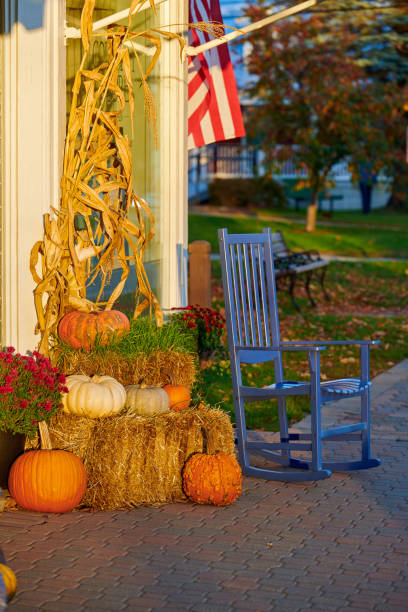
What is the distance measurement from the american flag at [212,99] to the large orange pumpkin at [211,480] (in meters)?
3.81

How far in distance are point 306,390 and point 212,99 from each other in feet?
11.9

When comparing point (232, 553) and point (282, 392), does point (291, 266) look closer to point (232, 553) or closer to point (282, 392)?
point (282, 392)

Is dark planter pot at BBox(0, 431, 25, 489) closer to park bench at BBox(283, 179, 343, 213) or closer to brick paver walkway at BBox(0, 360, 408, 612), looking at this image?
brick paver walkway at BBox(0, 360, 408, 612)

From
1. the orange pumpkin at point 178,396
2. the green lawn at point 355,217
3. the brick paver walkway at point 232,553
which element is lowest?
the brick paver walkway at point 232,553

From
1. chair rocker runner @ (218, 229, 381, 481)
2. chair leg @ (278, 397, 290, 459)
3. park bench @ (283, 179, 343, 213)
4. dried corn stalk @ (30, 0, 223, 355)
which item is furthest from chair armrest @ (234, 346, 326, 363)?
park bench @ (283, 179, 343, 213)

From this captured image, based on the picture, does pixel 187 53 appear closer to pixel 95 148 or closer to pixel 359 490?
pixel 95 148

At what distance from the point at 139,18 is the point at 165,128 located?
0.93 meters

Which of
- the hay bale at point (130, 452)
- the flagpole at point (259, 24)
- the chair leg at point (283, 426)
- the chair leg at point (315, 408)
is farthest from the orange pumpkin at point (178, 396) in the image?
the flagpole at point (259, 24)

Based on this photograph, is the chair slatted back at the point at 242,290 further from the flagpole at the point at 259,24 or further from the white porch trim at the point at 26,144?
the flagpole at the point at 259,24

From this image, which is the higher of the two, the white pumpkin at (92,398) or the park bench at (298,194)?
the park bench at (298,194)

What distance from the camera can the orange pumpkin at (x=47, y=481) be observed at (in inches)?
216

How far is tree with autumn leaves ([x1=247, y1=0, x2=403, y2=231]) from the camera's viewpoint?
78.8 ft

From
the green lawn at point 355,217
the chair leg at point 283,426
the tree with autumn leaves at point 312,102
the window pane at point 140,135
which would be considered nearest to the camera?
the chair leg at point 283,426

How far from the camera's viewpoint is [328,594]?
4.43m
